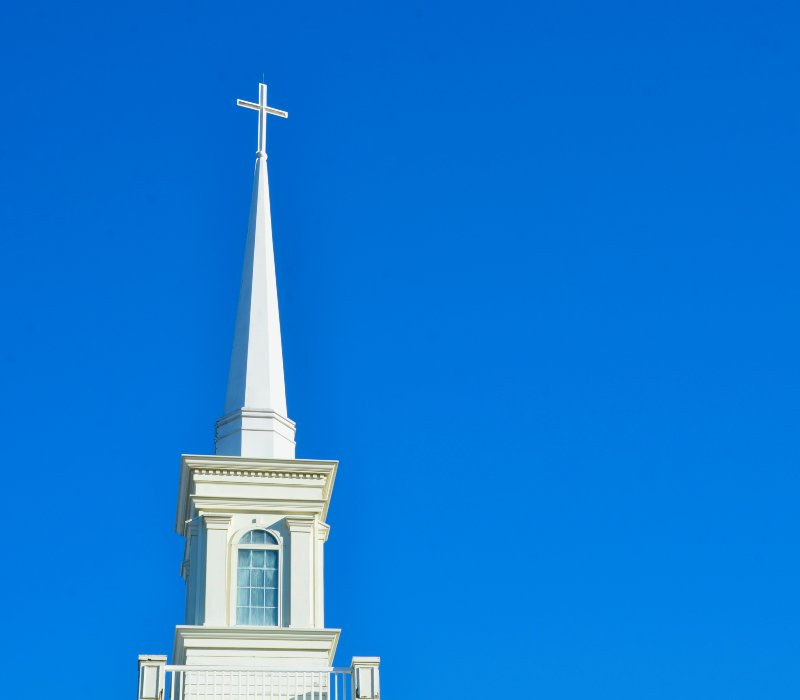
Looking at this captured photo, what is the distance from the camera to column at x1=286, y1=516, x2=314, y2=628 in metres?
31.1

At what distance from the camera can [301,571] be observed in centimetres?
3153

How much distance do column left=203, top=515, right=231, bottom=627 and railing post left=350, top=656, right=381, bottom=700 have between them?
3.35 m

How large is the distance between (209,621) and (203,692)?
1.95m

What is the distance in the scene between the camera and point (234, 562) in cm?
3153

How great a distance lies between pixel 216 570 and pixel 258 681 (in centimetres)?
265

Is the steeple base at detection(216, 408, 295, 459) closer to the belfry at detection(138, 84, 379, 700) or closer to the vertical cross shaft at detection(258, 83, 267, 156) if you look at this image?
the belfry at detection(138, 84, 379, 700)

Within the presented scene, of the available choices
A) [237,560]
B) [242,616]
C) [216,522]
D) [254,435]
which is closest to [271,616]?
[242,616]

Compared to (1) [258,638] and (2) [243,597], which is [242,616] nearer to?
(2) [243,597]

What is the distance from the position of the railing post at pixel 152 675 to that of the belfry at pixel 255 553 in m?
0.02

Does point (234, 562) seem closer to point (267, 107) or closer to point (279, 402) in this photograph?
point (279, 402)

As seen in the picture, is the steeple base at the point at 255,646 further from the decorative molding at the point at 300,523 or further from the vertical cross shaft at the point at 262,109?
the vertical cross shaft at the point at 262,109

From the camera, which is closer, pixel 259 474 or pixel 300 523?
pixel 300 523

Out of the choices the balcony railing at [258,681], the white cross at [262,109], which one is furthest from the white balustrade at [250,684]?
the white cross at [262,109]

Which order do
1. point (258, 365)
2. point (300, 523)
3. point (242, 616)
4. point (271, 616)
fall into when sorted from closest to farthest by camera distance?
point (242, 616)
point (271, 616)
point (300, 523)
point (258, 365)
